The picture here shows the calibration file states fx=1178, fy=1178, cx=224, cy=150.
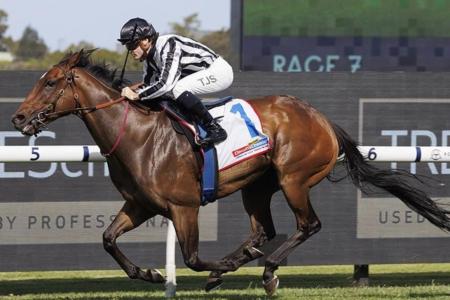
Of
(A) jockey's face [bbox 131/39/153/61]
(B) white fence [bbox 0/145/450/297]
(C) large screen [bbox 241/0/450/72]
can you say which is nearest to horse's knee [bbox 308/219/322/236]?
(B) white fence [bbox 0/145/450/297]

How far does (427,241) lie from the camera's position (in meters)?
8.75

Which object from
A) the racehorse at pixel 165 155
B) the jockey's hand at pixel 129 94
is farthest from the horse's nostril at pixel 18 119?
the jockey's hand at pixel 129 94

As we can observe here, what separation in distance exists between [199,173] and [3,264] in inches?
68.8

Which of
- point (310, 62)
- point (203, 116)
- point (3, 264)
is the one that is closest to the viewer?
point (203, 116)

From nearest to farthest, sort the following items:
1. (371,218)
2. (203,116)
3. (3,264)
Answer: (203,116) < (3,264) < (371,218)

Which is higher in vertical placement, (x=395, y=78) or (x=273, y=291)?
(x=395, y=78)

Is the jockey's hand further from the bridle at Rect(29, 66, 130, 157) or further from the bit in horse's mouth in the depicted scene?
the bit in horse's mouth

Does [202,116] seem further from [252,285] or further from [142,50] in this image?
[252,285]

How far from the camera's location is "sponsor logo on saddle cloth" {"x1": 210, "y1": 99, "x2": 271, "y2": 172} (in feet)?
23.9

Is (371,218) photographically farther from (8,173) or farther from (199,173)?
(8,173)

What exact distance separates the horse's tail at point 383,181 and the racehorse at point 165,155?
160 millimetres

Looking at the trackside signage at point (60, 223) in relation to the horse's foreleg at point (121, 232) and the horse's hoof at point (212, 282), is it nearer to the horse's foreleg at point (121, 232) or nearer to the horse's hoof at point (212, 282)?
the horse's hoof at point (212, 282)

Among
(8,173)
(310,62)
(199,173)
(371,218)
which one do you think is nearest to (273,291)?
(199,173)

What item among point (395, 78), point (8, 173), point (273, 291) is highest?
point (395, 78)
